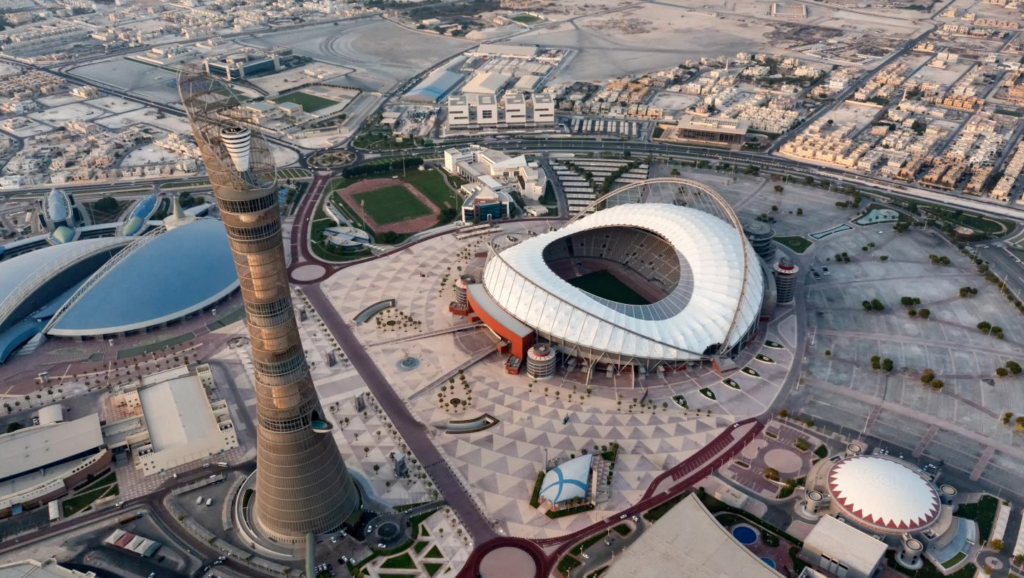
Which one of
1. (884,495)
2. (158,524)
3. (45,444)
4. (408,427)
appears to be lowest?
(158,524)

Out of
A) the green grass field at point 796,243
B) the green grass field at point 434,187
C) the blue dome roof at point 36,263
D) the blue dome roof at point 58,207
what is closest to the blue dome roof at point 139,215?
the blue dome roof at point 58,207

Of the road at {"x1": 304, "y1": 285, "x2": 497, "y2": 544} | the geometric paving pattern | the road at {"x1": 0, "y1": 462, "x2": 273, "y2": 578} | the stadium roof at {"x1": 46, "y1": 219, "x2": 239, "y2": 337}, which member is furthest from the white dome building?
the road at {"x1": 0, "y1": 462, "x2": 273, "y2": 578}

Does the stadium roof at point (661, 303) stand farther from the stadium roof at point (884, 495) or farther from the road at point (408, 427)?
the stadium roof at point (884, 495)

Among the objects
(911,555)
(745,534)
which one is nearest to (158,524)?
(745,534)

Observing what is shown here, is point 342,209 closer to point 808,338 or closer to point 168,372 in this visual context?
point 168,372

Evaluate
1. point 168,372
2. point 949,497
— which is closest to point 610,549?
point 949,497

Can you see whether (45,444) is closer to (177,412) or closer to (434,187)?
(177,412)
